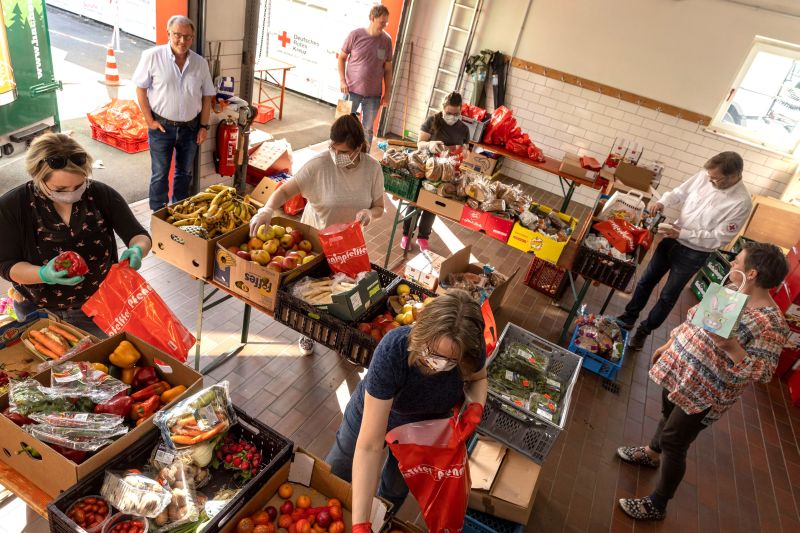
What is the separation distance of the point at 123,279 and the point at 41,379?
615 millimetres

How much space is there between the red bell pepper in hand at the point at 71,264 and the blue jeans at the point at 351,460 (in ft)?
4.73

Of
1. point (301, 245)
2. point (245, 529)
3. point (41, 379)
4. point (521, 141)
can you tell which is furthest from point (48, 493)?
point (521, 141)

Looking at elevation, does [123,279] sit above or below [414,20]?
below

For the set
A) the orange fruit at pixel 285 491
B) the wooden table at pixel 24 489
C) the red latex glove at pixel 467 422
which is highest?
the red latex glove at pixel 467 422

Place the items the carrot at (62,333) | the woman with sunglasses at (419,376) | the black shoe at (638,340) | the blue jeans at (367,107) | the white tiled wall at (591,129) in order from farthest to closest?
1. the white tiled wall at (591,129)
2. the blue jeans at (367,107)
3. the black shoe at (638,340)
4. the carrot at (62,333)
5. the woman with sunglasses at (419,376)

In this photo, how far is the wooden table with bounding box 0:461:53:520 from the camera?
1967 millimetres

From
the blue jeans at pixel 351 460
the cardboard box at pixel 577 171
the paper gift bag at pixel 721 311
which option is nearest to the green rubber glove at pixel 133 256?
the blue jeans at pixel 351 460

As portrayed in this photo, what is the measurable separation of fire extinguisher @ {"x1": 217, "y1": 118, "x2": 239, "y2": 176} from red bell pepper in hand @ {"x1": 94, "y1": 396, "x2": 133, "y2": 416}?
421 centimetres

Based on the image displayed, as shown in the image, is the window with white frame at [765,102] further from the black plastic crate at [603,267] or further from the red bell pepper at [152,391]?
the red bell pepper at [152,391]

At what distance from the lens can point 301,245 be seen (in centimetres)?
360

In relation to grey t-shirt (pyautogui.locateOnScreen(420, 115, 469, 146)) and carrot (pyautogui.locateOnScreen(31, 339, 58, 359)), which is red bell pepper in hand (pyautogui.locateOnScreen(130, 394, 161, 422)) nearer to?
carrot (pyautogui.locateOnScreen(31, 339, 58, 359))

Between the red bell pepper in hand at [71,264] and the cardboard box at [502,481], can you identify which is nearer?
the red bell pepper in hand at [71,264]

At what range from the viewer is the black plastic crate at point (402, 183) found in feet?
17.7

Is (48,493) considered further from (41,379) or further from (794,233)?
(794,233)
